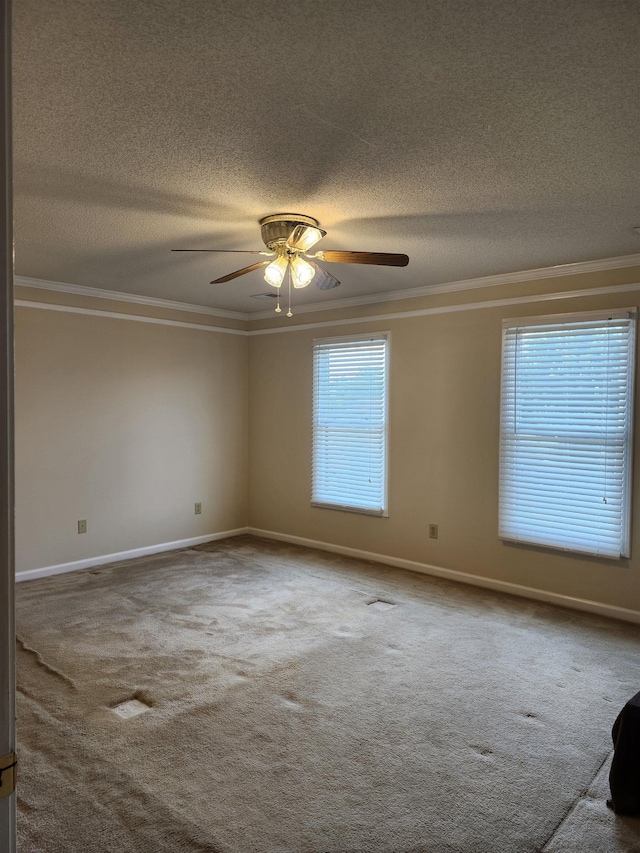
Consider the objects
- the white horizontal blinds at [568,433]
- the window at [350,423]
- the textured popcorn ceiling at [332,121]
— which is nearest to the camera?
the textured popcorn ceiling at [332,121]

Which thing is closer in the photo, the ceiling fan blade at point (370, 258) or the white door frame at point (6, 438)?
the white door frame at point (6, 438)

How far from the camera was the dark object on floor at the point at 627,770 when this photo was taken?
2184mm

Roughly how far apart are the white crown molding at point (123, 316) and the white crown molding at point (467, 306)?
0.47m

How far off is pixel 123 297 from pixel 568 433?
4.16 m

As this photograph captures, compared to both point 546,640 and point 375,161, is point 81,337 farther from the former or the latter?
point 546,640

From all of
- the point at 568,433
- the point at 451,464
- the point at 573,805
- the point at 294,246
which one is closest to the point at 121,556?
the point at 451,464

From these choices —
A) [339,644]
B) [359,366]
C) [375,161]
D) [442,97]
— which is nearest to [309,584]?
[339,644]

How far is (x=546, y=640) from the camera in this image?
379 centimetres

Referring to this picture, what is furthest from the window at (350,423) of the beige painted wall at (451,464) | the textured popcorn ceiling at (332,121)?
the textured popcorn ceiling at (332,121)

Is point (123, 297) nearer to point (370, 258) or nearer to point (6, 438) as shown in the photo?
point (370, 258)

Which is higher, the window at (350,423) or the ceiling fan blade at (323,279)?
the ceiling fan blade at (323,279)

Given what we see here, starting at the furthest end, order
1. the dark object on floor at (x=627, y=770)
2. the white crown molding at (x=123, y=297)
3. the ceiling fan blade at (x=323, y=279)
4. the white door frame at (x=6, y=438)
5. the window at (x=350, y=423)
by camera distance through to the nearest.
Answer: the window at (x=350, y=423) → the white crown molding at (x=123, y=297) → the ceiling fan blade at (x=323, y=279) → the dark object on floor at (x=627, y=770) → the white door frame at (x=6, y=438)

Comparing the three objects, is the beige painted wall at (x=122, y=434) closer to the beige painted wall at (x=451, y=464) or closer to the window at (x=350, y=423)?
the beige painted wall at (x=451, y=464)

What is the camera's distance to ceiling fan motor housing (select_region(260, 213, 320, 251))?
3.26 metres
